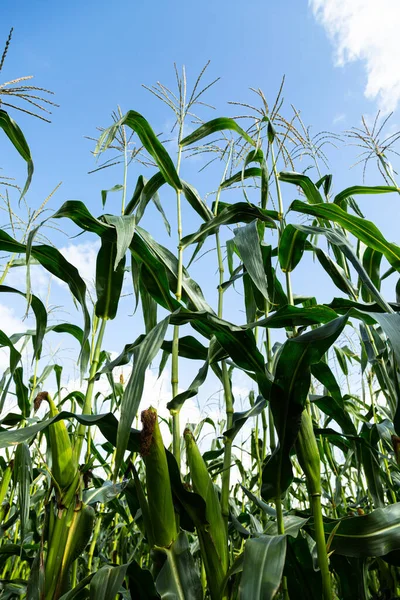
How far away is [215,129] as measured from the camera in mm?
1918

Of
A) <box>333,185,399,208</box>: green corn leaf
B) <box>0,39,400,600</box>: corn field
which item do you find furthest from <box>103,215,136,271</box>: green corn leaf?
<box>333,185,399,208</box>: green corn leaf

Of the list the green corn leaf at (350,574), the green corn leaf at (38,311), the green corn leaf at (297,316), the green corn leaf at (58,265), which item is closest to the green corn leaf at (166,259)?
the green corn leaf at (58,265)

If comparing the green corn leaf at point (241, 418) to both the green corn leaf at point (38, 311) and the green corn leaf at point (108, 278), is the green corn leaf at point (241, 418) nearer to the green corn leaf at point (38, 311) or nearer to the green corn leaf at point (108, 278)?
the green corn leaf at point (108, 278)

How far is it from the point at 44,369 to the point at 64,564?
1.47m

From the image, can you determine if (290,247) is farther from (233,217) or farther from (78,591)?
(78,591)

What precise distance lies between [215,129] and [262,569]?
165 centimetres

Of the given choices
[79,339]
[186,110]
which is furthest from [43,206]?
[186,110]

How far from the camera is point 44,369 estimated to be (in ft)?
8.25

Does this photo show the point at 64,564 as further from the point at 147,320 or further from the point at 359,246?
the point at 359,246

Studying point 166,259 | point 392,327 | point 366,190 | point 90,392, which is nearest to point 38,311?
point 90,392

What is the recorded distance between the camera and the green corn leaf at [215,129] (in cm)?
187

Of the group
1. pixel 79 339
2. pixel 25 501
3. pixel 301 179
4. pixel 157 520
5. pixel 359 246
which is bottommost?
pixel 157 520

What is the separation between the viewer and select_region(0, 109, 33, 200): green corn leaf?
1.56m

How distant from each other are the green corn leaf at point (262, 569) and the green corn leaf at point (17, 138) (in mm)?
1335
